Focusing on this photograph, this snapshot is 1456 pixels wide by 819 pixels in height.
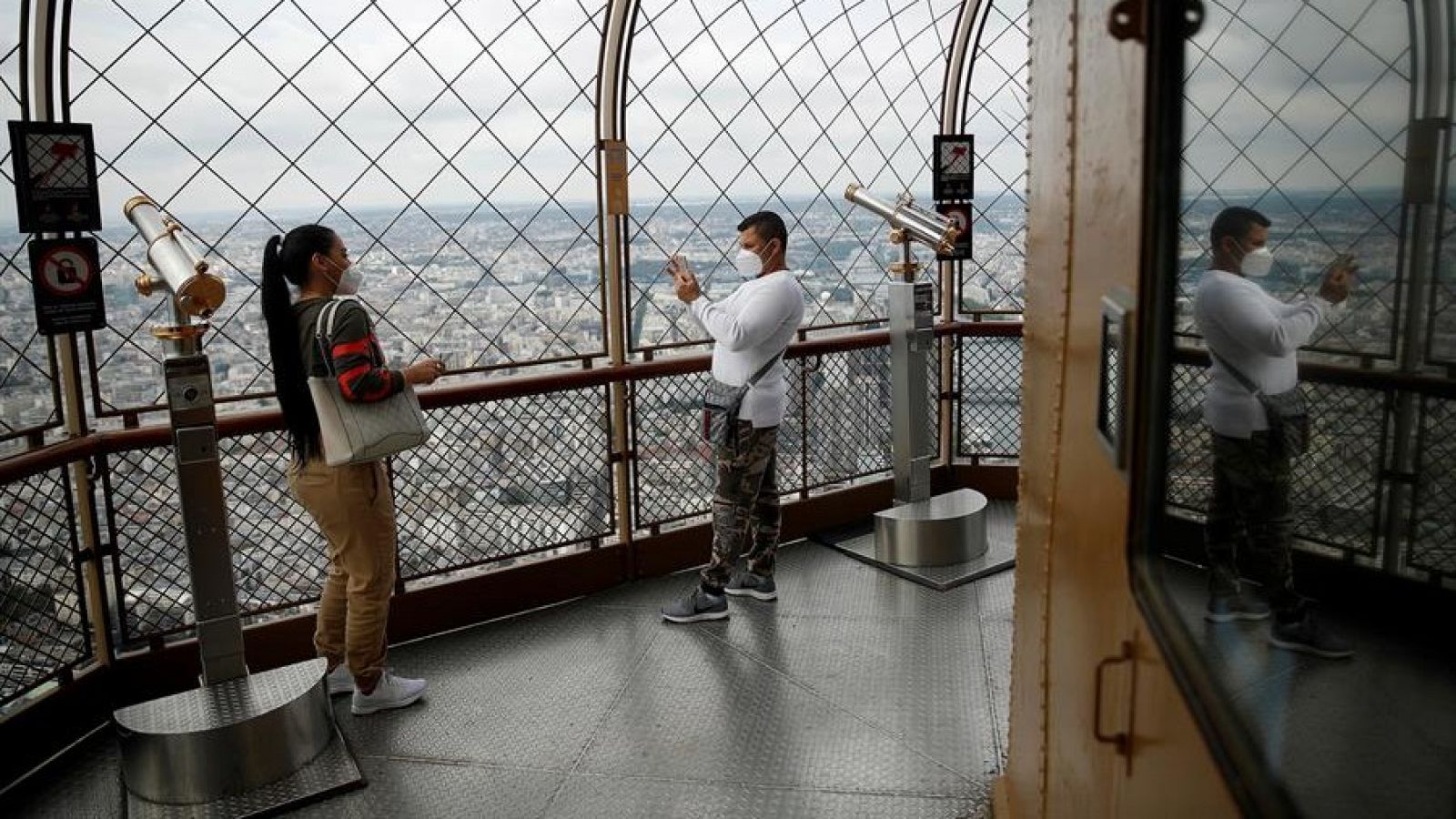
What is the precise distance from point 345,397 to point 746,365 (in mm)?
1616

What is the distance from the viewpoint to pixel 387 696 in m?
3.69

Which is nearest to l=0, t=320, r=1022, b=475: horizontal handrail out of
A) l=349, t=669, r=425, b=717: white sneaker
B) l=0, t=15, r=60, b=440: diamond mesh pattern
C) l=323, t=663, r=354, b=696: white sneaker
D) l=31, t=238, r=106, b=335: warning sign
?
l=0, t=15, r=60, b=440: diamond mesh pattern

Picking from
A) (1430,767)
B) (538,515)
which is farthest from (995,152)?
(1430,767)

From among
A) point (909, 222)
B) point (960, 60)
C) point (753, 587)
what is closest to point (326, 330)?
point (753, 587)

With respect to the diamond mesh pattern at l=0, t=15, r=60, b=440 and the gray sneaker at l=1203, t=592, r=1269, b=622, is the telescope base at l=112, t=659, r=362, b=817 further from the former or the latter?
the gray sneaker at l=1203, t=592, r=1269, b=622

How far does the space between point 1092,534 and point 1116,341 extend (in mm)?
333

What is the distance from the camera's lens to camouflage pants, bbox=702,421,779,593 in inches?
169

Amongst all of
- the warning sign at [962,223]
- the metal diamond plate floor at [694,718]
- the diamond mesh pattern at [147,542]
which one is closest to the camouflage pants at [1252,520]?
the metal diamond plate floor at [694,718]

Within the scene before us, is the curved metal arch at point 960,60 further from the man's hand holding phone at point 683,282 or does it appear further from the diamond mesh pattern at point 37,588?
the diamond mesh pattern at point 37,588

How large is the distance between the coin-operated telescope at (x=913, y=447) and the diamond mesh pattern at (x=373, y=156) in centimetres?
143

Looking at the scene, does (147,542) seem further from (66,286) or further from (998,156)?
(998,156)

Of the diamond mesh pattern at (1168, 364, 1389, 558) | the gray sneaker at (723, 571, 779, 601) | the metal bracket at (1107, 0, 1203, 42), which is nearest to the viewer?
the diamond mesh pattern at (1168, 364, 1389, 558)

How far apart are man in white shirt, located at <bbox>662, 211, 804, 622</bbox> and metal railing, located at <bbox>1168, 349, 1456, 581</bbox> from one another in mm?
3303

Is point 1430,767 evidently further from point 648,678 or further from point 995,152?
point 995,152
